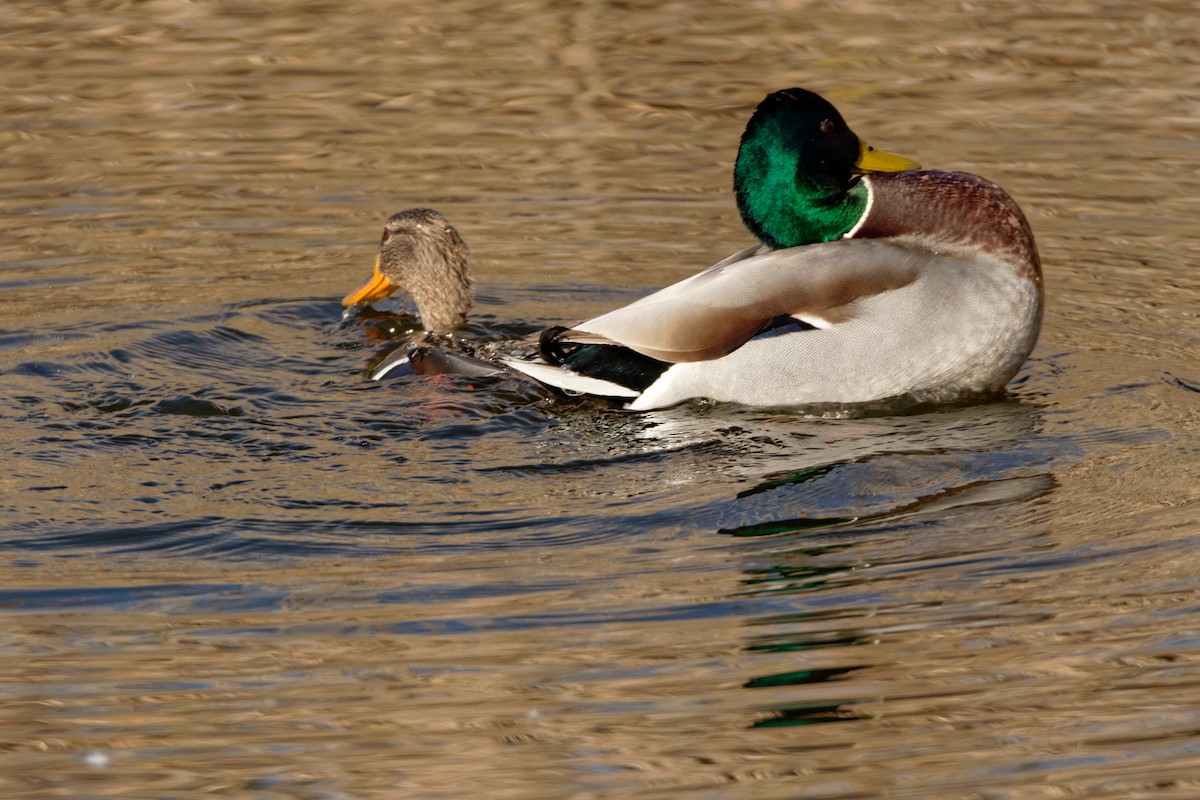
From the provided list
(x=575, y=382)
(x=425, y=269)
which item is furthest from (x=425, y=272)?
(x=575, y=382)

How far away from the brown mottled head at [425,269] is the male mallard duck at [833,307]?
4.52 ft

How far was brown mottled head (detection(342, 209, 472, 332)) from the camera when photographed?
29.7ft

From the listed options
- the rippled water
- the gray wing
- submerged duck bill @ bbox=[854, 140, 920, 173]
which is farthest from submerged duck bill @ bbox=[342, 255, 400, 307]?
submerged duck bill @ bbox=[854, 140, 920, 173]

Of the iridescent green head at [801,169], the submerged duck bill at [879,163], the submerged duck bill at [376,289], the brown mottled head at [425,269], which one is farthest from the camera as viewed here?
the submerged duck bill at [376,289]

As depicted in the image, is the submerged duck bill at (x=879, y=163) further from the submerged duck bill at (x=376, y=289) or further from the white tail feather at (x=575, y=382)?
the submerged duck bill at (x=376, y=289)

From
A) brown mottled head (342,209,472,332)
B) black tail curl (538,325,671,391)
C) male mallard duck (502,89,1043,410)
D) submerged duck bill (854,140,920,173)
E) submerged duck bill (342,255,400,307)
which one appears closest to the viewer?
male mallard duck (502,89,1043,410)

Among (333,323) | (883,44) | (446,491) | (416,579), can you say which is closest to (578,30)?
(883,44)

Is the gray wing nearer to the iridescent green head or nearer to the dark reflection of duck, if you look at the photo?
the dark reflection of duck

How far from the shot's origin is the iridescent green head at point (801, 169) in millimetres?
7801

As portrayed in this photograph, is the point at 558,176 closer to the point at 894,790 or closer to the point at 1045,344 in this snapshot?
the point at 1045,344

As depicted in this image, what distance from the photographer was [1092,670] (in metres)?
4.92

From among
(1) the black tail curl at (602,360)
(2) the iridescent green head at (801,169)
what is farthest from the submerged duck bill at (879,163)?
(1) the black tail curl at (602,360)

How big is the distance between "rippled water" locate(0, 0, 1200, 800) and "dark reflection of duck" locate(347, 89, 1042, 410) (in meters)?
0.19

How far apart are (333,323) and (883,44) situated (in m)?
5.87
